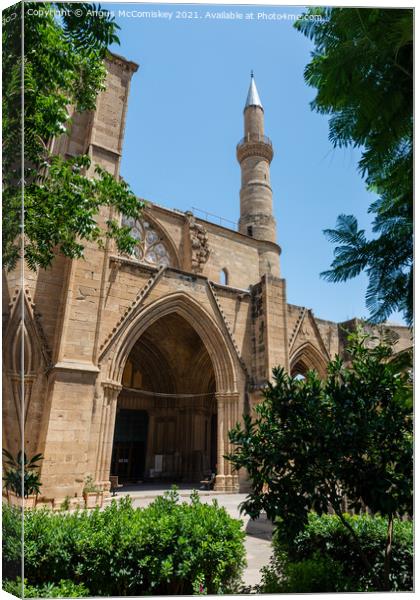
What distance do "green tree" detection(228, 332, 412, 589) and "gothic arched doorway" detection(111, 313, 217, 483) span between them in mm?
12914

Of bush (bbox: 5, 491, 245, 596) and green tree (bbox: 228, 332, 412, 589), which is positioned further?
bush (bbox: 5, 491, 245, 596)

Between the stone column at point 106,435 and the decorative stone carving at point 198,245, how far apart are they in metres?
7.75

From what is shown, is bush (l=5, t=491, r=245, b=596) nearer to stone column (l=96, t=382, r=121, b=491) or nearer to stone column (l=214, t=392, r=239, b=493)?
stone column (l=96, t=382, r=121, b=491)

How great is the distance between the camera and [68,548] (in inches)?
149

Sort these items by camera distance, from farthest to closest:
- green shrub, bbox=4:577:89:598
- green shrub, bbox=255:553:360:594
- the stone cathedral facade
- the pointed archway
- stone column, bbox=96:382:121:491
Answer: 1. the pointed archway
2. stone column, bbox=96:382:121:491
3. the stone cathedral facade
4. green shrub, bbox=255:553:360:594
5. green shrub, bbox=4:577:89:598

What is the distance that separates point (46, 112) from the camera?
558 centimetres

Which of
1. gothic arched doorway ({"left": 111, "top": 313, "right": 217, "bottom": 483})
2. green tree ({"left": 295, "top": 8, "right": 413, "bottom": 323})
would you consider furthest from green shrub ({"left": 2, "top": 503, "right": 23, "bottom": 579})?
gothic arched doorway ({"left": 111, "top": 313, "right": 217, "bottom": 483})

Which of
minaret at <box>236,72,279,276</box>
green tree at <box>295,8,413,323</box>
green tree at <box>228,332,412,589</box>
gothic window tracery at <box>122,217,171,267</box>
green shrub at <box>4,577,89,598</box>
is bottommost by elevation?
green shrub at <box>4,577,89,598</box>

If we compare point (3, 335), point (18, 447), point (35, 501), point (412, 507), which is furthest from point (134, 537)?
point (35, 501)

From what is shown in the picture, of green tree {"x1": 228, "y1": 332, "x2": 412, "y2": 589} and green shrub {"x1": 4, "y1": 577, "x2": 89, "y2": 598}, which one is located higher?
green tree {"x1": 228, "y1": 332, "x2": 412, "y2": 589}

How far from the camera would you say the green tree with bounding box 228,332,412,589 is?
352 centimetres

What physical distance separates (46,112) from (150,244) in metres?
12.6

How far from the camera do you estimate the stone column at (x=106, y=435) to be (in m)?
10.6

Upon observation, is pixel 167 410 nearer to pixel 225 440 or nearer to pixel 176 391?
pixel 176 391
